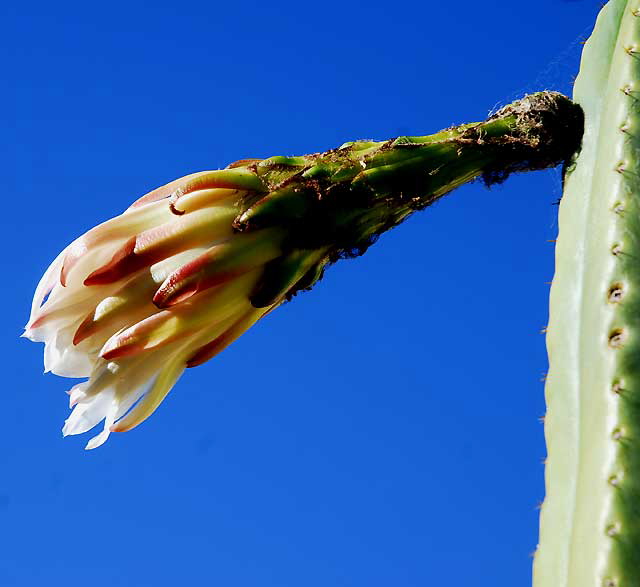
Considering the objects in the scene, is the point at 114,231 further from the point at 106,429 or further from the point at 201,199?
the point at 106,429

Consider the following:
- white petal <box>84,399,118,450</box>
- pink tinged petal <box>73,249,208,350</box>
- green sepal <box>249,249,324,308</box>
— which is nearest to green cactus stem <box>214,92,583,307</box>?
green sepal <box>249,249,324,308</box>

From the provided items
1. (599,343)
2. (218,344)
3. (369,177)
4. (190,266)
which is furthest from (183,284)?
(599,343)

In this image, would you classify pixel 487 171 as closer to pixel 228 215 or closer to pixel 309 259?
pixel 309 259

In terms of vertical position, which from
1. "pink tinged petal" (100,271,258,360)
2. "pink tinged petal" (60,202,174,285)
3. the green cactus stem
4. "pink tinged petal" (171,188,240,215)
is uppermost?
the green cactus stem

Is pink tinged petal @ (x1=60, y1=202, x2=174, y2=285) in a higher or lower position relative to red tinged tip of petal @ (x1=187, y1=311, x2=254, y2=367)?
higher

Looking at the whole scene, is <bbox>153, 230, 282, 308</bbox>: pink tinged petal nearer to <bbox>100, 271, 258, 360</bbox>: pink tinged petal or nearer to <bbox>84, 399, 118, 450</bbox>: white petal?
<bbox>100, 271, 258, 360</bbox>: pink tinged petal

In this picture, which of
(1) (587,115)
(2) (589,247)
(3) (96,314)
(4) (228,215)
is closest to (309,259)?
(4) (228,215)
